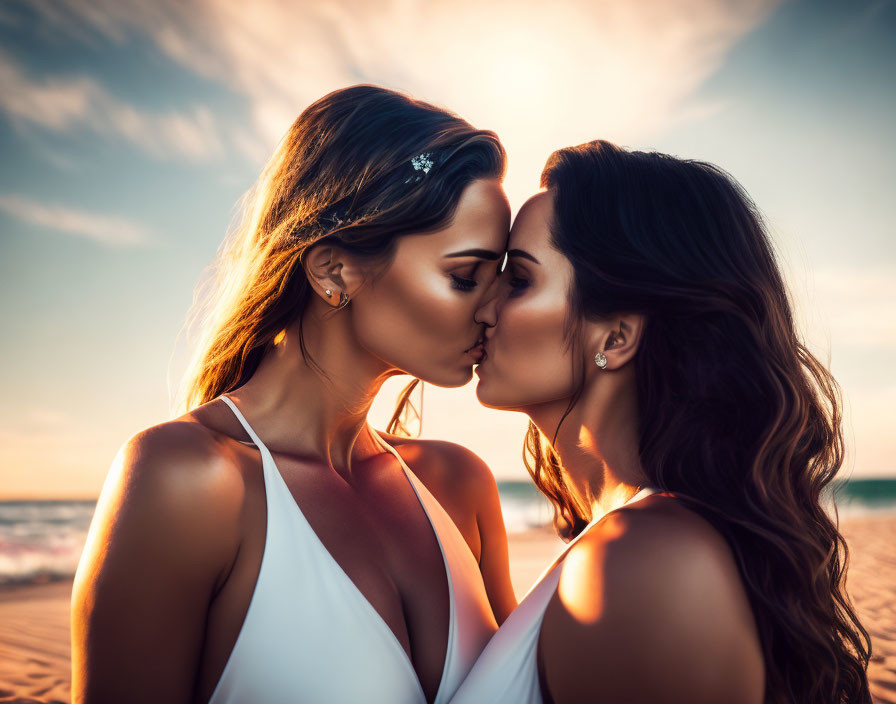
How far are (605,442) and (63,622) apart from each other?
977 centimetres

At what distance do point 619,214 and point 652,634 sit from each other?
1238mm

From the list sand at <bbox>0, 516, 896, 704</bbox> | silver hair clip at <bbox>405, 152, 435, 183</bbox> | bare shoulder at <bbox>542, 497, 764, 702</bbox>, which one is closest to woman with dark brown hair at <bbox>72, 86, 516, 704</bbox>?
silver hair clip at <bbox>405, 152, 435, 183</bbox>

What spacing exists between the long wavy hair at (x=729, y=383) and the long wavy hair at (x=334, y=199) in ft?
1.49

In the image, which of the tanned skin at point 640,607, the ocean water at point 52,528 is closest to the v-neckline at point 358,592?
the tanned skin at point 640,607

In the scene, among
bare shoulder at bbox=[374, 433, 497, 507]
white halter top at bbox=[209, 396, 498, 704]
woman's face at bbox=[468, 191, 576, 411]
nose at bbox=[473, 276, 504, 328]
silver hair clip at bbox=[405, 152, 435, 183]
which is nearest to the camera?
white halter top at bbox=[209, 396, 498, 704]

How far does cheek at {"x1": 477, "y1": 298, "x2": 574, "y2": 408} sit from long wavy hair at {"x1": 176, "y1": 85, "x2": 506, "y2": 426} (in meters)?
0.44

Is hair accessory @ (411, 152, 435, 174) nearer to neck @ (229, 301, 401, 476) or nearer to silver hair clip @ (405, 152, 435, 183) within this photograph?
Result: silver hair clip @ (405, 152, 435, 183)

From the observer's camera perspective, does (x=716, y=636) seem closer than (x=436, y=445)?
Yes

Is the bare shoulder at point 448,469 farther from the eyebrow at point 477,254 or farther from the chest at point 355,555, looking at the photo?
the eyebrow at point 477,254

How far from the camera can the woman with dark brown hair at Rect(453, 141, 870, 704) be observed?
1.48 m

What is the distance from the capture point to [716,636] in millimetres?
1462

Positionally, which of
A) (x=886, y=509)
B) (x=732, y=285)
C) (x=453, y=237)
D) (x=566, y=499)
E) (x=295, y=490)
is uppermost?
(x=453, y=237)

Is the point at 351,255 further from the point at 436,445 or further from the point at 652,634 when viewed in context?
the point at 652,634

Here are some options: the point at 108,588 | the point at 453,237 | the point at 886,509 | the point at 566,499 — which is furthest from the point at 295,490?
the point at 886,509
